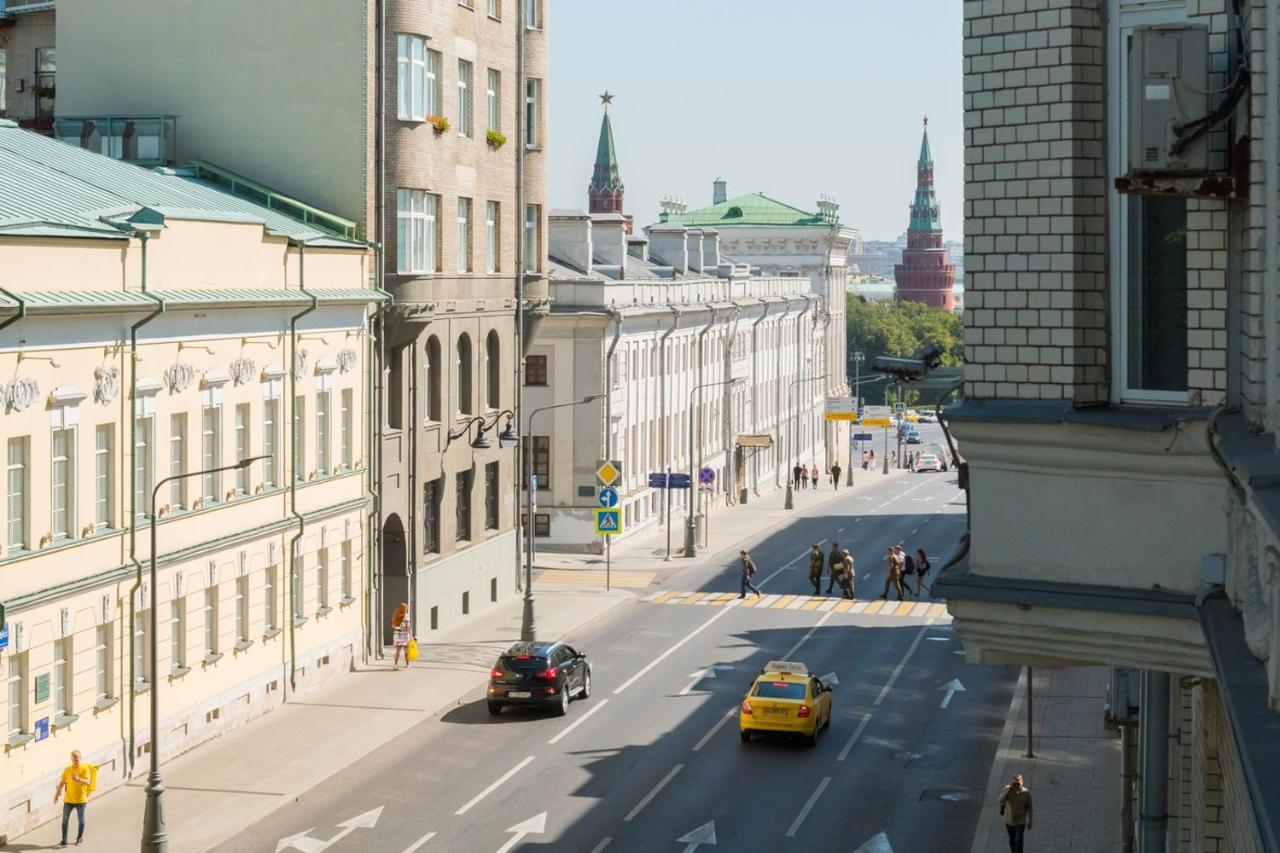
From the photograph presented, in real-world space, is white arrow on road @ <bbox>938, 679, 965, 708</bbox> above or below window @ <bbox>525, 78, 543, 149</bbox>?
below

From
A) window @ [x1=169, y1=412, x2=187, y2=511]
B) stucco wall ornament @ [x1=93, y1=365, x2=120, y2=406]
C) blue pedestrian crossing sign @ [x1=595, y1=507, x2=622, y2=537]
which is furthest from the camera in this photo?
blue pedestrian crossing sign @ [x1=595, y1=507, x2=622, y2=537]

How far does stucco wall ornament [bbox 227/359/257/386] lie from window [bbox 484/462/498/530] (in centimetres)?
1849

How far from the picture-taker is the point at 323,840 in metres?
31.3

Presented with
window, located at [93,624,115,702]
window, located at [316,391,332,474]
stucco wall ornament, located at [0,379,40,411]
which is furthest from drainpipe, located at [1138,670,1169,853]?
window, located at [316,391,332,474]

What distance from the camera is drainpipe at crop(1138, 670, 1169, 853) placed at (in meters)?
21.0

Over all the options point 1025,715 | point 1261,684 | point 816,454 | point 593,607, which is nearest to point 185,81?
point 593,607

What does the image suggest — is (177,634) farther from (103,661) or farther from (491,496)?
(491,496)

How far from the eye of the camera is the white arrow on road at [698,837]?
31.1 m

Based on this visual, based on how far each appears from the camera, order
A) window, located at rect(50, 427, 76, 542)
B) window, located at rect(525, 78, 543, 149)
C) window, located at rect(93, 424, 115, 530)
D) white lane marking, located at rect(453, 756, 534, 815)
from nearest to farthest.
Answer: window, located at rect(50, 427, 76, 542), white lane marking, located at rect(453, 756, 534, 815), window, located at rect(93, 424, 115, 530), window, located at rect(525, 78, 543, 149)

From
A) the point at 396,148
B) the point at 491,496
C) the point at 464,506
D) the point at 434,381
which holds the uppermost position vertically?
the point at 396,148

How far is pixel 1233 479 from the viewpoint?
37.1 ft

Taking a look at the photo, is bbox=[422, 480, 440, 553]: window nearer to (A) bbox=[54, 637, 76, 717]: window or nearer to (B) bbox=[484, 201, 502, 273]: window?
(B) bbox=[484, 201, 502, 273]: window

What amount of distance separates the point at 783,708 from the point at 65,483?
1409 centimetres

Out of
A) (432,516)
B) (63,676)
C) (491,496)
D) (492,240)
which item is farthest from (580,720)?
(492,240)
